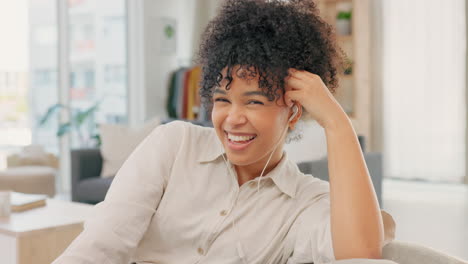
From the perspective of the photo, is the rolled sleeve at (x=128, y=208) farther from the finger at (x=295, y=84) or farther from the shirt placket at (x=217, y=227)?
the finger at (x=295, y=84)

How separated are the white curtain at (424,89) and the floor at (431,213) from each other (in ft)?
0.89

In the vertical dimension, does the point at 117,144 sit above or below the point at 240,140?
below

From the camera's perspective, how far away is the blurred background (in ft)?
19.9

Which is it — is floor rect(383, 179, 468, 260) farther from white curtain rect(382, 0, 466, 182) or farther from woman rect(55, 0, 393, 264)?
woman rect(55, 0, 393, 264)

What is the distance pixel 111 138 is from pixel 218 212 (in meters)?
3.30

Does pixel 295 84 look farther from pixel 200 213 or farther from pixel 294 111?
pixel 200 213

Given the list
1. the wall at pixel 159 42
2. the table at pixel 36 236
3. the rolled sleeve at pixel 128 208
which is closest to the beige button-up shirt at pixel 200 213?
the rolled sleeve at pixel 128 208

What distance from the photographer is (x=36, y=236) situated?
2301mm

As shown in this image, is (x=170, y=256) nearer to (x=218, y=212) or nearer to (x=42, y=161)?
(x=218, y=212)

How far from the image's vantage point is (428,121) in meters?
6.59

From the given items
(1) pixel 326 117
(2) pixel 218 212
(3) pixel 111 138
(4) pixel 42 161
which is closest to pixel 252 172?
(2) pixel 218 212

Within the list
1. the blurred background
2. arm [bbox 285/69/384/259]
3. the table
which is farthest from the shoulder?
the blurred background

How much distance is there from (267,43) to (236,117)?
0.16 metres

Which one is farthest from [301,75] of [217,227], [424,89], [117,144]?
[424,89]
